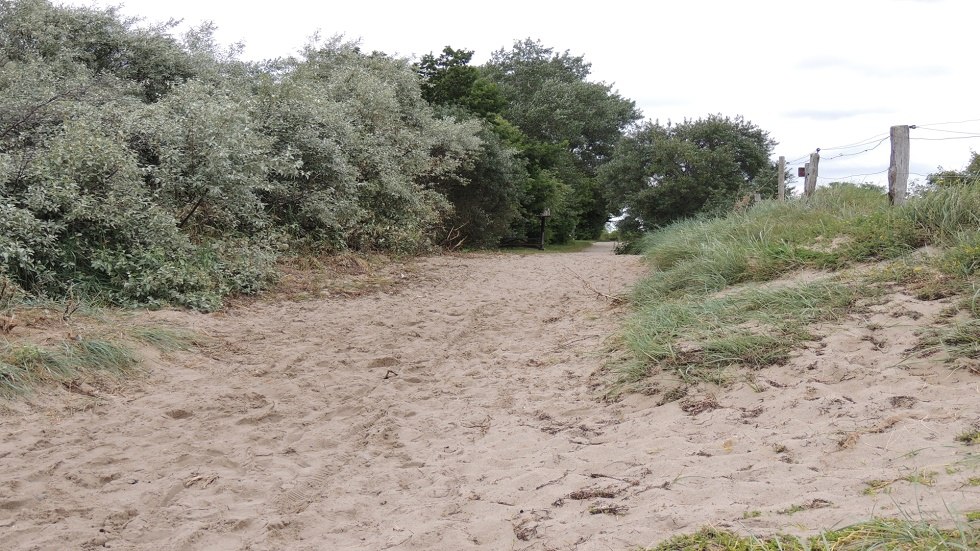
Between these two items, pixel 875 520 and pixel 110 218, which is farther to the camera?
pixel 110 218

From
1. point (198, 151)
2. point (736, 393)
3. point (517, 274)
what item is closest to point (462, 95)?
point (517, 274)

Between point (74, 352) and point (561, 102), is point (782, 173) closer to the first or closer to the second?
point (74, 352)

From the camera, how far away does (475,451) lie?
3.92 meters

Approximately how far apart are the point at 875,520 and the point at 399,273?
33.3 feet

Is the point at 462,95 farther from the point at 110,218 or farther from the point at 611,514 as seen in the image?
Result: the point at 611,514

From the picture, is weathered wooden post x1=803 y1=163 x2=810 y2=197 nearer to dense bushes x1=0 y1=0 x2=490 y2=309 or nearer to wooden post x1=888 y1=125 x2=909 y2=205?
wooden post x1=888 y1=125 x2=909 y2=205

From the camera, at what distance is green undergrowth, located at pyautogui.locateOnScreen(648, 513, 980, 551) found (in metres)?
1.99

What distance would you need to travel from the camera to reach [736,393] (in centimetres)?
415

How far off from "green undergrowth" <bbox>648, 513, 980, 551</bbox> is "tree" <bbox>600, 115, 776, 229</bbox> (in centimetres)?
2266

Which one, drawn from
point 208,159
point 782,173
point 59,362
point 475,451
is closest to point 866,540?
point 475,451

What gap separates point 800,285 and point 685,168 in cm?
2097

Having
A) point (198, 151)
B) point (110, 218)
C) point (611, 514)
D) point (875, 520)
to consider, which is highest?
point (198, 151)

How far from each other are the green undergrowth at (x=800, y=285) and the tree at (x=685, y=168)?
17.3 metres

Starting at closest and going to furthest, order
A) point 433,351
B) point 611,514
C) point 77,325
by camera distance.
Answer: point 611,514, point 77,325, point 433,351
